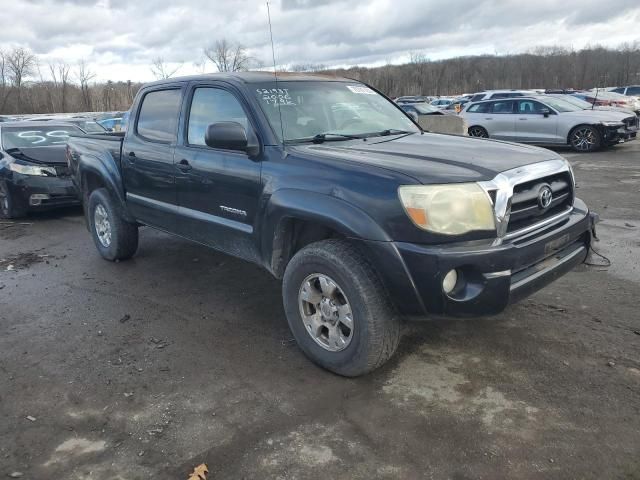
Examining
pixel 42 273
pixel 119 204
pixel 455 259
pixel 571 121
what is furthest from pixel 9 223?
pixel 571 121

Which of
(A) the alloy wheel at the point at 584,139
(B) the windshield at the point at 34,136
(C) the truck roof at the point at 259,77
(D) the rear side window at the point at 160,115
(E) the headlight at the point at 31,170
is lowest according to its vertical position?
(A) the alloy wheel at the point at 584,139

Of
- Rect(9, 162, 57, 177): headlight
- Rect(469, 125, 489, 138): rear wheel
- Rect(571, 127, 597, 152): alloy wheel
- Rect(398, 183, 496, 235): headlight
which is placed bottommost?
Rect(571, 127, 597, 152): alloy wheel

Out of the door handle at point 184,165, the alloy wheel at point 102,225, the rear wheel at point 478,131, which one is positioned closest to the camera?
the door handle at point 184,165

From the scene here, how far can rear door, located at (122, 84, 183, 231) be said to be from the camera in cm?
458

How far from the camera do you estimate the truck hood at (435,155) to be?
2996 mm

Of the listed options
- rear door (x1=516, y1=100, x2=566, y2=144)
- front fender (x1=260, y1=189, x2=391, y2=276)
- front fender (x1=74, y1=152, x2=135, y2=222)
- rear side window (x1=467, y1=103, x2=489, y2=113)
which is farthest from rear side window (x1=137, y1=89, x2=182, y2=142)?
rear side window (x1=467, y1=103, x2=489, y2=113)

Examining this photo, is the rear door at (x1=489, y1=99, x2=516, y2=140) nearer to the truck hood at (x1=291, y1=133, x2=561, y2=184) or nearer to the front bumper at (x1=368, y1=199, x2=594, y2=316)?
the truck hood at (x1=291, y1=133, x2=561, y2=184)

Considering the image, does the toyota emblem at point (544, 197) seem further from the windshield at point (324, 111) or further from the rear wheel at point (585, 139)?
the rear wheel at point (585, 139)

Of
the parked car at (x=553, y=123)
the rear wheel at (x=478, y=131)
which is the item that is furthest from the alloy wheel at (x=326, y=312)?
the rear wheel at (x=478, y=131)

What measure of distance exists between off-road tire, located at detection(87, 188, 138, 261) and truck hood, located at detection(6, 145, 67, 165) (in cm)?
278

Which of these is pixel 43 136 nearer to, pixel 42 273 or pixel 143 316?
pixel 42 273

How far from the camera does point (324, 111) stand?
409 cm

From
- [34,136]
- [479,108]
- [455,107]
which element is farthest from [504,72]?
[34,136]

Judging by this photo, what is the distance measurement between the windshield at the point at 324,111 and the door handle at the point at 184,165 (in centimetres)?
86
